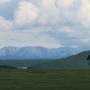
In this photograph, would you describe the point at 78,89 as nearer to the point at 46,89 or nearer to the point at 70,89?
the point at 70,89

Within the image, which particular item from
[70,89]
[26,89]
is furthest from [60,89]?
[26,89]

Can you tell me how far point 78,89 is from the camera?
68.6m

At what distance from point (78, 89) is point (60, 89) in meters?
3.52

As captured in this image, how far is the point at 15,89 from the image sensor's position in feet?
224

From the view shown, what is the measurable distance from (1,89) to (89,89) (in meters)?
16.9

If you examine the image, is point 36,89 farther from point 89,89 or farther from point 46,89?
point 89,89

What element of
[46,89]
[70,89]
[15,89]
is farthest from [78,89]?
[15,89]

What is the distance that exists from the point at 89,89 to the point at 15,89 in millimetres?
14274

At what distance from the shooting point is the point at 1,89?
66938 millimetres

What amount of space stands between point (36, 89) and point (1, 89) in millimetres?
6888

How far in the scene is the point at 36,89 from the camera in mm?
68938

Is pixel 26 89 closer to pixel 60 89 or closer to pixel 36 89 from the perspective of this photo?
pixel 36 89

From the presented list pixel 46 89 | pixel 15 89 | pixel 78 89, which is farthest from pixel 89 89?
pixel 15 89

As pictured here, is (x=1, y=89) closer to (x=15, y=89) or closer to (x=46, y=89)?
(x=15, y=89)
